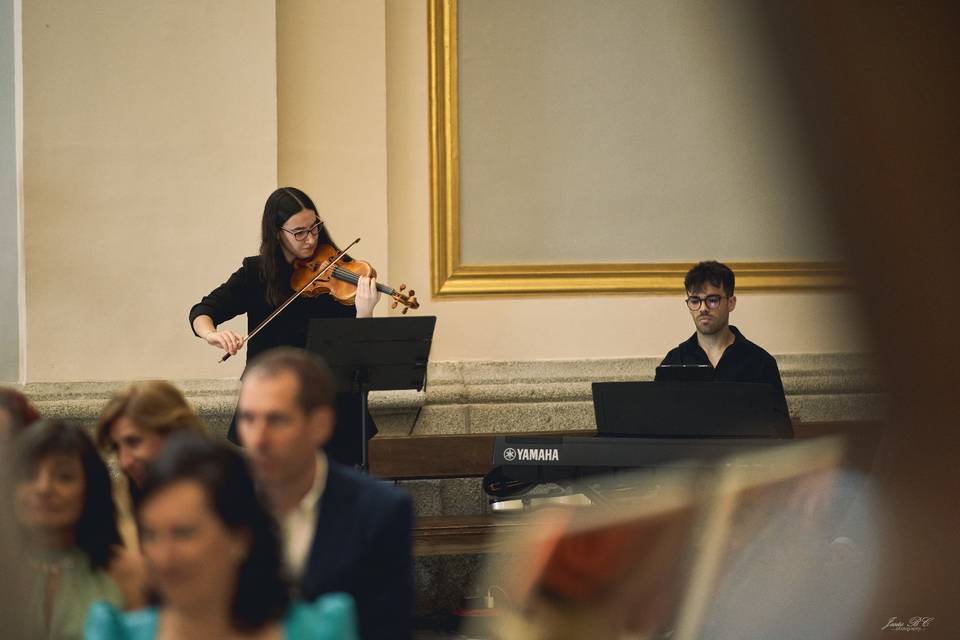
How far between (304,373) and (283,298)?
2.99 meters

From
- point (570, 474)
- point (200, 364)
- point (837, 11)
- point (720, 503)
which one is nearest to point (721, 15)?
point (837, 11)

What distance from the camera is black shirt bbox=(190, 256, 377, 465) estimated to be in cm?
Answer: 508

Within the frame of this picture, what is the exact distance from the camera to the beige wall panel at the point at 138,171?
20.3 ft

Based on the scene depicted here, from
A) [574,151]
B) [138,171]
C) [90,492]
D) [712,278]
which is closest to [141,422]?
[90,492]

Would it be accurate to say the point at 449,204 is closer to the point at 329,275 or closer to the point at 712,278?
the point at 329,275

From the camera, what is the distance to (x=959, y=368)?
0.94ft

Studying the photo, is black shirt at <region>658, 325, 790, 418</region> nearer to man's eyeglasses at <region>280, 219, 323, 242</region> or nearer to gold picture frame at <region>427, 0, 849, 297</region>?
gold picture frame at <region>427, 0, 849, 297</region>

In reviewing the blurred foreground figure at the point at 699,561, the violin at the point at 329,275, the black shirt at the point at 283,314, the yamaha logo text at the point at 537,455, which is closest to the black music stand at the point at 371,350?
the black shirt at the point at 283,314

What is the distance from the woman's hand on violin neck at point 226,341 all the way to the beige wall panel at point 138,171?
4.67 ft

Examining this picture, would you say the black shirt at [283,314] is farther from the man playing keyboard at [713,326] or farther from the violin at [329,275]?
the man playing keyboard at [713,326]

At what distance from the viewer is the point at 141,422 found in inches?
113

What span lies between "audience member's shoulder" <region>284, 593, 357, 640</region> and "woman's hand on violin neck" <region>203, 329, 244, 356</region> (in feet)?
11.7

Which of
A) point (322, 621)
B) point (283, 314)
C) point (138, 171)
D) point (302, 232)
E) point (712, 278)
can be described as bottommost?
point (322, 621)

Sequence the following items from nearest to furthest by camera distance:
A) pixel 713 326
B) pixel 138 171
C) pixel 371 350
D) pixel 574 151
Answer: pixel 371 350 < pixel 713 326 < pixel 138 171 < pixel 574 151
